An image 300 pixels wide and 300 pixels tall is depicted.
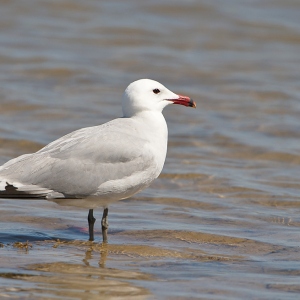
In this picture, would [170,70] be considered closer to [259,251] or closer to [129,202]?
[129,202]

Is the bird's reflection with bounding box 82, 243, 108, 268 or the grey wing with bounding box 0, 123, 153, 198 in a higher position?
the grey wing with bounding box 0, 123, 153, 198

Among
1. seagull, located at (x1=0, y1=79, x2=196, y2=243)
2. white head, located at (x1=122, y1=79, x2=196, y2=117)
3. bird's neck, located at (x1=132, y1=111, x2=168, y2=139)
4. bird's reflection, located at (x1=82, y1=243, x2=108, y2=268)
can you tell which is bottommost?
bird's reflection, located at (x1=82, y1=243, x2=108, y2=268)

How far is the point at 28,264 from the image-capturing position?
19.9 ft

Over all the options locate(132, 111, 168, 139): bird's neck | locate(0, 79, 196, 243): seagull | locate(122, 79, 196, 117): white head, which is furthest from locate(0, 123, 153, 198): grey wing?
locate(122, 79, 196, 117): white head

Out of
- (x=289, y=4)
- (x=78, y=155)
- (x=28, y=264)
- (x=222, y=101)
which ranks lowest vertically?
(x=28, y=264)

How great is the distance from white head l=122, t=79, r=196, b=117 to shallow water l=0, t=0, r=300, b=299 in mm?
1224

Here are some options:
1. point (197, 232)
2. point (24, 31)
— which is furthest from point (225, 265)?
point (24, 31)

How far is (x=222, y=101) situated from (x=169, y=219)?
19.3 ft

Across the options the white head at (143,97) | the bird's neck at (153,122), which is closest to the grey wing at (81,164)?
the bird's neck at (153,122)

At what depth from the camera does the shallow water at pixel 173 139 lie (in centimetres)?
598

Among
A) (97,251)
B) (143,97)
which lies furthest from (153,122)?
(97,251)

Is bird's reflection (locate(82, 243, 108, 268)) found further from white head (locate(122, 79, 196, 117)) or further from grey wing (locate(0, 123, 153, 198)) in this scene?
white head (locate(122, 79, 196, 117))

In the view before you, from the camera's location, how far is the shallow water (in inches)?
235

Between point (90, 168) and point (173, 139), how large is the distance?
4756mm
